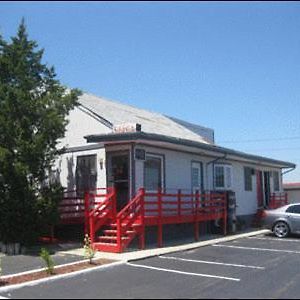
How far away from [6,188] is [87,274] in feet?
17.0

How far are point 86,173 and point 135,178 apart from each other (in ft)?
7.99

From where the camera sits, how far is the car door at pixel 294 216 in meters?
22.1

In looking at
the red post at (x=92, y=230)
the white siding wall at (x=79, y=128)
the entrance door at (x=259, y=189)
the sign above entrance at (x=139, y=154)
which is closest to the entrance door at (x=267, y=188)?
the entrance door at (x=259, y=189)

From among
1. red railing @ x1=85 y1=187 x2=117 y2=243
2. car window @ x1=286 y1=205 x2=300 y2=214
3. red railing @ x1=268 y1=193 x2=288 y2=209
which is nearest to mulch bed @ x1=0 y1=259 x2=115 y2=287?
red railing @ x1=85 y1=187 x2=117 y2=243

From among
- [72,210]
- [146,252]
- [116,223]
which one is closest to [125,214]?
[116,223]

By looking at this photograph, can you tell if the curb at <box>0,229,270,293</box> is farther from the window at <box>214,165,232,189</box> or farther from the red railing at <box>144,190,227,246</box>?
the window at <box>214,165,232,189</box>

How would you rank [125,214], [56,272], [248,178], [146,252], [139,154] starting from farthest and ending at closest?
[248,178], [139,154], [125,214], [146,252], [56,272]

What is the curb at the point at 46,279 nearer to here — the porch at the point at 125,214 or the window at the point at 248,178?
the porch at the point at 125,214

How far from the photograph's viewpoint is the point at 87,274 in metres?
12.9

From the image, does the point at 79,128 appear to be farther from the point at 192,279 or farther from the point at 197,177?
the point at 192,279

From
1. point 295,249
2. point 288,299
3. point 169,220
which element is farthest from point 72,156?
point 288,299

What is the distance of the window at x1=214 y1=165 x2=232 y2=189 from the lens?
79.7 ft

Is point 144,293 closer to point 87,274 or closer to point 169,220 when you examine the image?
point 87,274

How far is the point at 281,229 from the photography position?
22.5 m
